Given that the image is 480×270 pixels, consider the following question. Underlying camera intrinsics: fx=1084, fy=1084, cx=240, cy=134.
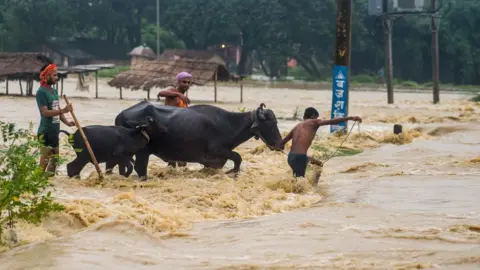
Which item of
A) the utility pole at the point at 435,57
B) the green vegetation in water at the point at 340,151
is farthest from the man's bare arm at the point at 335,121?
the utility pole at the point at 435,57

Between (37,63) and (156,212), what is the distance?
2947 centimetres

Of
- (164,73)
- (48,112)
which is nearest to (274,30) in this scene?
(164,73)

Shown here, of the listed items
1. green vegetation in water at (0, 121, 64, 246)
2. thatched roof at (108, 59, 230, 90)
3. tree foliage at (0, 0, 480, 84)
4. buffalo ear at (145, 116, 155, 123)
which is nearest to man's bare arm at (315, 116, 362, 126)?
buffalo ear at (145, 116, 155, 123)

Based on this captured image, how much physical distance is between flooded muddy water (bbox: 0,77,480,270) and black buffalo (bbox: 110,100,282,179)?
0.95 ft

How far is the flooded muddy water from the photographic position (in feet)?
29.0

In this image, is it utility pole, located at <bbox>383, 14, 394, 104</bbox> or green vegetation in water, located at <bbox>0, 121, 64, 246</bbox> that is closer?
green vegetation in water, located at <bbox>0, 121, 64, 246</bbox>

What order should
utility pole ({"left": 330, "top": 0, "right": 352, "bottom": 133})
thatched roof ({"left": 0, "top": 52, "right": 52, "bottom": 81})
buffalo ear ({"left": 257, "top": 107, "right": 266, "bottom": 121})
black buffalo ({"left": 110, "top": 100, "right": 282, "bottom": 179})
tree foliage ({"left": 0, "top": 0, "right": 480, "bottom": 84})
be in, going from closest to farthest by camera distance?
black buffalo ({"left": 110, "top": 100, "right": 282, "bottom": 179})
buffalo ear ({"left": 257, "top": 107, "right": 266, "bottom": 121})
utility pole ({"left": 330, "top": 0, "right": 352, "bottom": 133})
thatched roof ({"left": 0, "top": 52, "right": 52, "bottom": 81})
tree foliage ({"left": 0, "top": 0, "right": 480, "bottom": 84})

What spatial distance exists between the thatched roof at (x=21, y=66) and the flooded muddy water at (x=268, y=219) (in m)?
22.2

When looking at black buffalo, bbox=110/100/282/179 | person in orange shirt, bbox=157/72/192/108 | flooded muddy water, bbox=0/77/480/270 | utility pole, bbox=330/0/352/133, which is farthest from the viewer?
utility pole, bbox=330/0/352/133

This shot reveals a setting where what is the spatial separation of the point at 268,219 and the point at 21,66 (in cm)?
2948

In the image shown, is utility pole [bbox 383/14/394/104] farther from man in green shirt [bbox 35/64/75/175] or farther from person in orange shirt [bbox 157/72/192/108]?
man in green shirt [bbox 35/64/75/175]

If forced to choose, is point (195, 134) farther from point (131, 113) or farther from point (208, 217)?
point (208, 217)

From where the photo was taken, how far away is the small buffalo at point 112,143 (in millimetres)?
13297

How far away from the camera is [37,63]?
1558 inches
